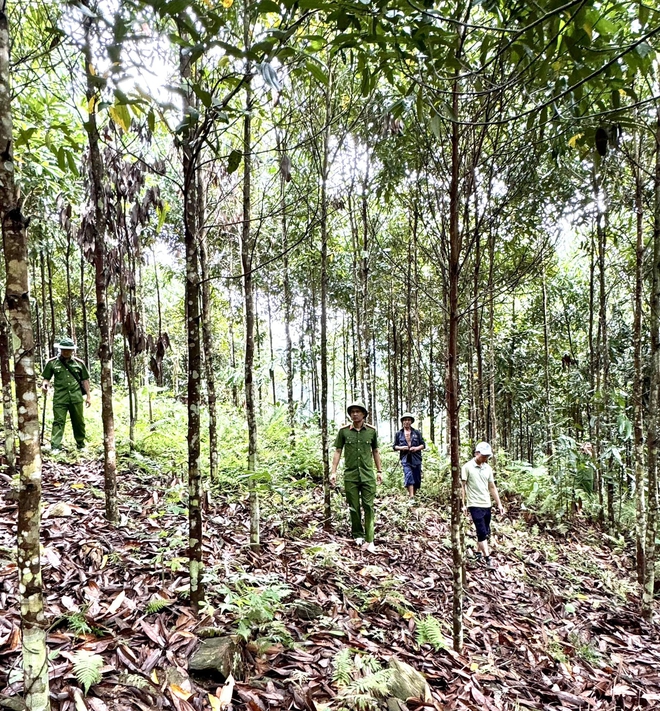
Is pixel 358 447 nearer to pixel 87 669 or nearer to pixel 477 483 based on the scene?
pixel 477 483

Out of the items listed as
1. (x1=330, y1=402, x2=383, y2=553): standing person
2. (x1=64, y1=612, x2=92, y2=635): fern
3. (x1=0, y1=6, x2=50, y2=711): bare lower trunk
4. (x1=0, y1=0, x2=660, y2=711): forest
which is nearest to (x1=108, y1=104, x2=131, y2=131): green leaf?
(x1=0, y1=0, x2=660, y2=711): forest

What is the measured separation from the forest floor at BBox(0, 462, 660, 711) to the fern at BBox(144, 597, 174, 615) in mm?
17

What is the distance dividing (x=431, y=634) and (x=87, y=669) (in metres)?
2.87

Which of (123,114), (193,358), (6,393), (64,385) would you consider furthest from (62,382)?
(123,114)

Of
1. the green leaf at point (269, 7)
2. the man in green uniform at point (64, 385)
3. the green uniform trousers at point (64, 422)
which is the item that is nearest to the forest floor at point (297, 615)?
the green uniform trousers at point (64, 422)

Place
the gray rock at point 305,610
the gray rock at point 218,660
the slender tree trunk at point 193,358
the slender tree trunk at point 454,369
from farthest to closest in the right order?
1. the gray rock at point 305,610
2. the slender tree trunk at point 454,369
3. the slender tree trunk at point 193,358
4. the gray rock at point 218,660

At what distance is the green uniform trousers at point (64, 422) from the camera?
691 centimetres


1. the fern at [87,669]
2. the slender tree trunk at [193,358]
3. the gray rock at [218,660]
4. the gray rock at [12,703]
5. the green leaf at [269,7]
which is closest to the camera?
the green leaf at [269,7]

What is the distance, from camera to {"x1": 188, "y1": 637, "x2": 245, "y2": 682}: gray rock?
2945 millimetres

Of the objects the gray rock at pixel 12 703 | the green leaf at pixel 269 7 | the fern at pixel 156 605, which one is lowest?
the fern at pixel 156 605

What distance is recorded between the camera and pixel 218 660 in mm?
2980

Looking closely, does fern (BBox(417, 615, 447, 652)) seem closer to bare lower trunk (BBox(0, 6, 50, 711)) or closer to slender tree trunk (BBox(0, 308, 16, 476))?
bare lower trunk (BBox(0, 6, 50, 711))

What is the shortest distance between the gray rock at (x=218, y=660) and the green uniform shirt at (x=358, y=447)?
317cm

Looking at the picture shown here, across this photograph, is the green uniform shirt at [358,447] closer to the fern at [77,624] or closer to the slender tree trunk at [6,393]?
the fern at [77,624]
